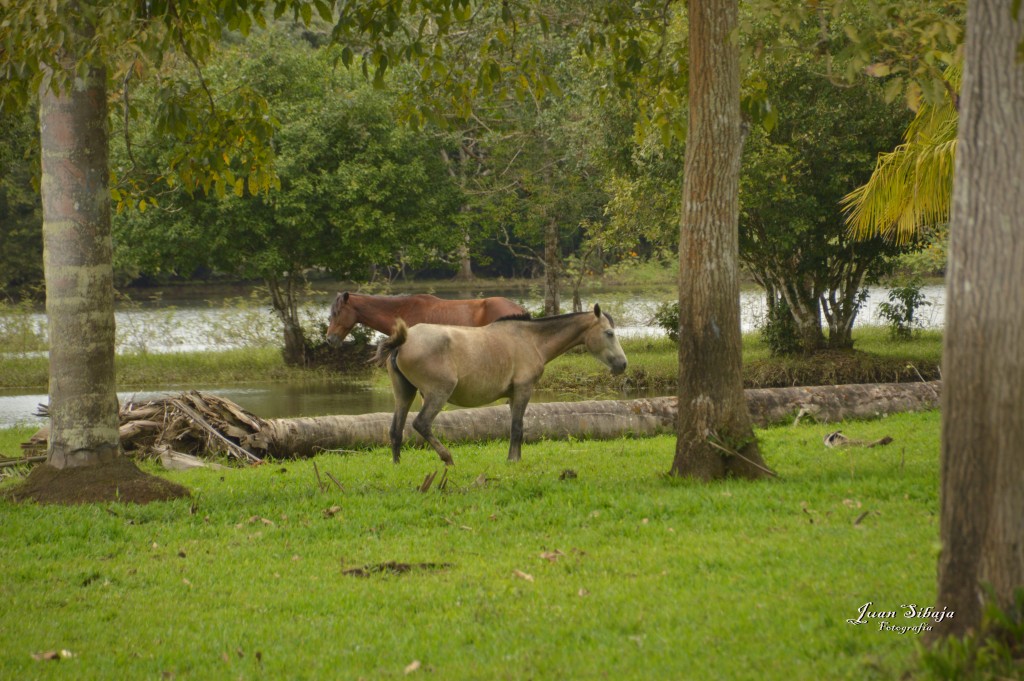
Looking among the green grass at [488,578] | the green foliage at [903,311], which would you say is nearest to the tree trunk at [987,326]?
the green grass at [488,578]

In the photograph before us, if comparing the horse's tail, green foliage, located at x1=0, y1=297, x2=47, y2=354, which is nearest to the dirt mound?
the horse's tail

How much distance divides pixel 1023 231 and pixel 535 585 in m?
3.64

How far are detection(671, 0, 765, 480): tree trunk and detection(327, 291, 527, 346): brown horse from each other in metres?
6.15

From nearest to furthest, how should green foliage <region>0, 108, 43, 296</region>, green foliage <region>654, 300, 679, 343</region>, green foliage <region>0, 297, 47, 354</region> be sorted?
green foliage <region>654, 300, 679, 343</region>, green foliage <region>0, 297, 47, 354</region>, green foliage <region>0, 108, 43, 296</region>

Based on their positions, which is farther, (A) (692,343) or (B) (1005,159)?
(A) (692,343)

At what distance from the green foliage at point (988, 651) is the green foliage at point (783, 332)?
2218 centimetres

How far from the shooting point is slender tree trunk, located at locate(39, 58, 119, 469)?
975 cm

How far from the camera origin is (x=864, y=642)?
208 inches

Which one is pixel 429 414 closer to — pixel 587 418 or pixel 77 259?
pixel 77 259

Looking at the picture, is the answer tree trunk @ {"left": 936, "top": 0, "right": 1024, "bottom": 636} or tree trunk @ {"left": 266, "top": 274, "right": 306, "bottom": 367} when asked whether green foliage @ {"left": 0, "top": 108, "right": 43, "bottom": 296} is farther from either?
tree trunk @ {"left": 936, "top": 0, "right": 1024, "bottom": 636}

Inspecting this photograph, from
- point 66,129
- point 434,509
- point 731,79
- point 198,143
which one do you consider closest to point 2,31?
point 66,129

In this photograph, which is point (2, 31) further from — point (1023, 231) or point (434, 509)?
point (1023, 231)

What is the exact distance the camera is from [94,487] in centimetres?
987

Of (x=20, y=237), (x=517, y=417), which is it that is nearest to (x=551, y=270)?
(x=20, y=237)
